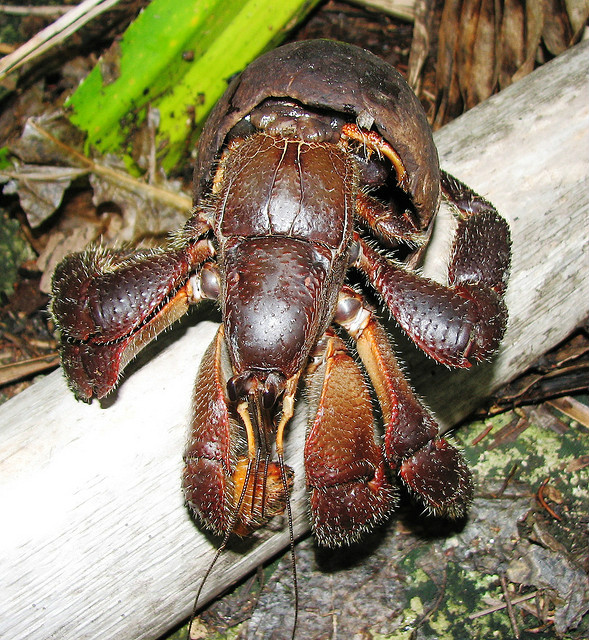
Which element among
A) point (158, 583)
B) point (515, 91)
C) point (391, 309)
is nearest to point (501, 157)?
point (515, 91)

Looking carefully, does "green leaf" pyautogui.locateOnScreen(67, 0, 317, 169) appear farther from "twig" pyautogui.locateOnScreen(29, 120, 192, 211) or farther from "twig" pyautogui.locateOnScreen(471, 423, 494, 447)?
"twig" pyautogui.locateOnScreen(471, 423, 494, 447)

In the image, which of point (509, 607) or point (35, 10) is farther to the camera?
point (35, 10)

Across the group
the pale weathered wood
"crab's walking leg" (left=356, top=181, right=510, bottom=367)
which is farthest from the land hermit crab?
the pale weathered wood

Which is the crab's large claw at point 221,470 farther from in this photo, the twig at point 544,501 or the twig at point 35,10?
the twig at point 35,10

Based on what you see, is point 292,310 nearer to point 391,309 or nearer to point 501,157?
point 391,309

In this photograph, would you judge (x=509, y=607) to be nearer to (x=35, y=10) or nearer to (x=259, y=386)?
(x=259, y=386)

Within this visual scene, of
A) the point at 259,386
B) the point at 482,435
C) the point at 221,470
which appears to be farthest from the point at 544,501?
the point at 259,386

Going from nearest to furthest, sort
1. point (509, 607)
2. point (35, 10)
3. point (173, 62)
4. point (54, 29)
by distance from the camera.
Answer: point (509, 607) < point (54, 29) < point (173, 62) < point (35, 10)
